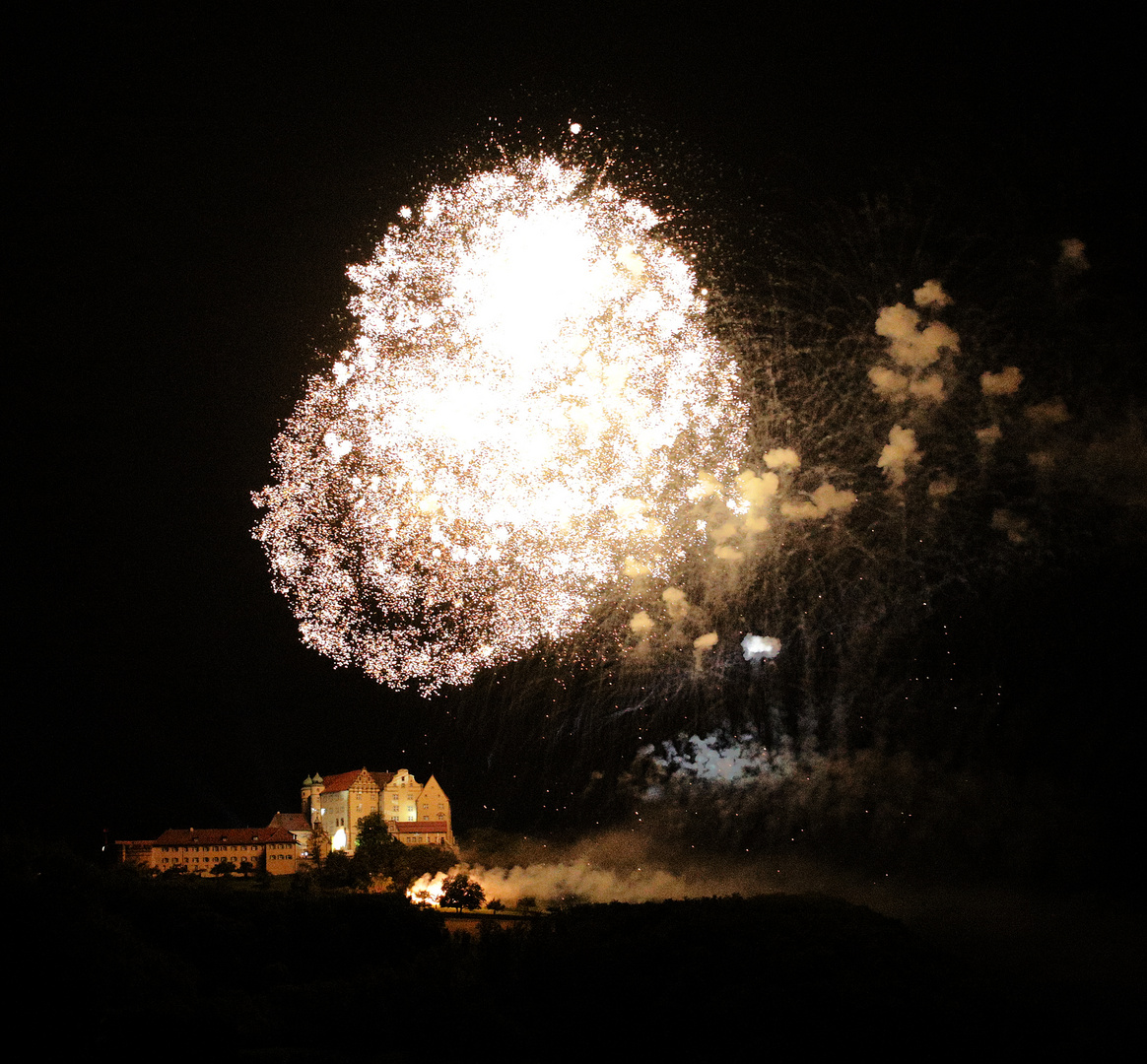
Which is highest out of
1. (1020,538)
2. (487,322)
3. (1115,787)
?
(487,322)

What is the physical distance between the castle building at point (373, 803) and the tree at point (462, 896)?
13512mm

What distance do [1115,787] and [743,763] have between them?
11.5 metres

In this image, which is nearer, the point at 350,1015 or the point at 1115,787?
the point at 350,1015

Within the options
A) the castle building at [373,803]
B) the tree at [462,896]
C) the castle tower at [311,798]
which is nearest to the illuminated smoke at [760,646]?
the tree at [462,896]

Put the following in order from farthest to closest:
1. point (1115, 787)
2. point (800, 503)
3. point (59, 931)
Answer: point (1115, 787) < point (800, 503) < point (59, 931)

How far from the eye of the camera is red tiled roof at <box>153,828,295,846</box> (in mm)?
55062

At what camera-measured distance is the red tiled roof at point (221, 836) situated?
5506 centimetres

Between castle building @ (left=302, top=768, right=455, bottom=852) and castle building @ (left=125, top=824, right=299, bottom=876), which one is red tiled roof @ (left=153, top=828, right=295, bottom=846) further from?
castle building @ (left=302, top=768, right=455, bottom=852)

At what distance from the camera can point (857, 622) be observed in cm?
2652

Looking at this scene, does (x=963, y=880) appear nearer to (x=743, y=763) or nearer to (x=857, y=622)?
(x=743, y=763)

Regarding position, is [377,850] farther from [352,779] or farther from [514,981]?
[514,981]

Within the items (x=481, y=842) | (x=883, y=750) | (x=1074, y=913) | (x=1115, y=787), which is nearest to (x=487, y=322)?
(x=883, y=750)

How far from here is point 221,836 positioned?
56.6 meters

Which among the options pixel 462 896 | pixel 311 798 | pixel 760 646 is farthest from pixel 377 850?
pixel 760 646
